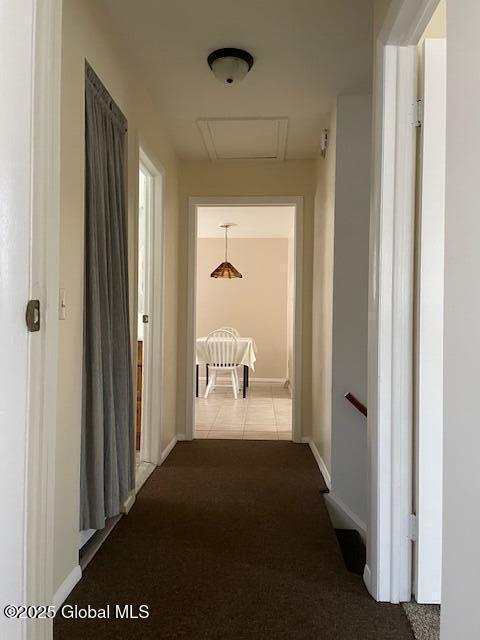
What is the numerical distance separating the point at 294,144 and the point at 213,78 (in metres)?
1.18

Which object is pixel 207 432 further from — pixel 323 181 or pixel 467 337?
pixel 467 337

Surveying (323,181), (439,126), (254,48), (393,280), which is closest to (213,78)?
(254,48)

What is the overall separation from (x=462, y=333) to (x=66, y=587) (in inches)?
66.5

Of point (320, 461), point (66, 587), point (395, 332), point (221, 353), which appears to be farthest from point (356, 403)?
point (221, 353)

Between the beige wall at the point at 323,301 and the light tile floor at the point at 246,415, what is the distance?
29.4 inches

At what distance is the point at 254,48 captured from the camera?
260cm

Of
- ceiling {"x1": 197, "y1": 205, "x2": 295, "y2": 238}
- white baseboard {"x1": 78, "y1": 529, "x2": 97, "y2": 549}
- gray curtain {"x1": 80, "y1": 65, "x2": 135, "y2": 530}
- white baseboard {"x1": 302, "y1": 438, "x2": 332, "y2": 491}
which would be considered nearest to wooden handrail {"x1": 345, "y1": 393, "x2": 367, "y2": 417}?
white baseboard {"x1": 302, "y1": 438, "x2": 332, "y2": 491}

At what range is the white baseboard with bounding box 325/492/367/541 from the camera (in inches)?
111

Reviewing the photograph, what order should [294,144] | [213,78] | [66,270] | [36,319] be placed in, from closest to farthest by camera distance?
[36,319], [66,270], [213,78], [294,144]

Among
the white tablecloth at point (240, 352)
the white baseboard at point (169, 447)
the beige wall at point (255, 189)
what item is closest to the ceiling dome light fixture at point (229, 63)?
the beige wall at point (255, 189)

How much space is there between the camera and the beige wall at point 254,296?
8.21 meters

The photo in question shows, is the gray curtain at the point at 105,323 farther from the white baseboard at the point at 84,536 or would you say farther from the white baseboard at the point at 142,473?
the white baseboard at the point at 142,473

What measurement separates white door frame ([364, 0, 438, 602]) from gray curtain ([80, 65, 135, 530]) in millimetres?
1169

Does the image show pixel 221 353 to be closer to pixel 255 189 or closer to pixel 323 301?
pixel 255 189
